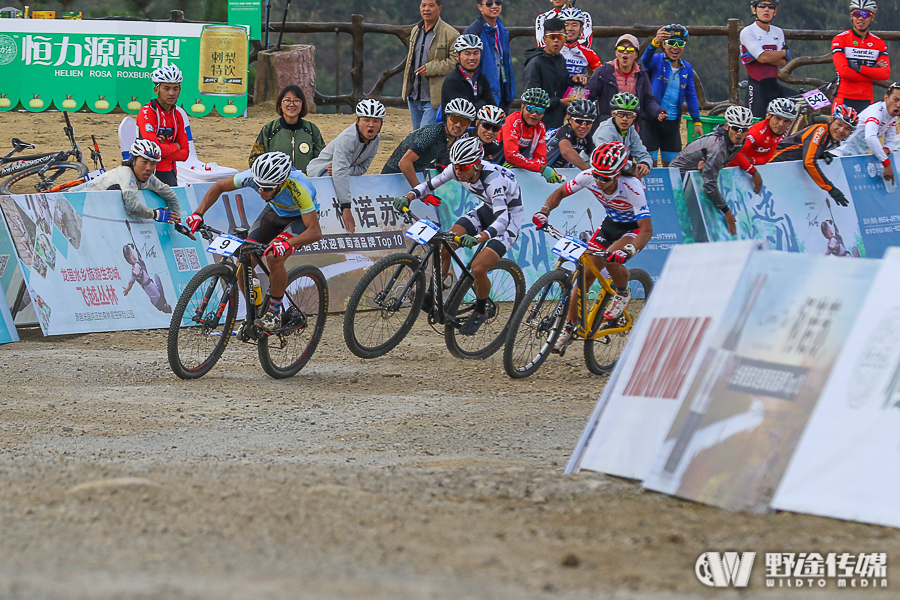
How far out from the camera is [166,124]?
10.5m

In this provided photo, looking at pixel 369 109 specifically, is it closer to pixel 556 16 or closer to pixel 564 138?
pixel 564 138

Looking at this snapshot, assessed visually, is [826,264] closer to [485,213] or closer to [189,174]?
[485,213]

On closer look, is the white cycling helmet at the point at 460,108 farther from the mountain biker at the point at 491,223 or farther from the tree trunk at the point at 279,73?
the tree trunk at the point at 279,73

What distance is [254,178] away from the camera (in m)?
8.18

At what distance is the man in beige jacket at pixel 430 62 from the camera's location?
1195cm

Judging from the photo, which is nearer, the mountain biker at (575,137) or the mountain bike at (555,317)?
the mountain bike at (555,317)

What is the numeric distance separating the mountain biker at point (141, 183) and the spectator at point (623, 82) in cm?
482

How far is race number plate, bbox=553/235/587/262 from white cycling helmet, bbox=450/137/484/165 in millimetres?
1139

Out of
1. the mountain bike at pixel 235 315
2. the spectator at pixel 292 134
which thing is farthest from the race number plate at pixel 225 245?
the spectator at pixel 292 134

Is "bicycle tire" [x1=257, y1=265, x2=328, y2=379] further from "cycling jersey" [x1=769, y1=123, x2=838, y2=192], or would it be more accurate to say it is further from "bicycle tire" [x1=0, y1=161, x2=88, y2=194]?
"cycling jersey" [x1=769, y1=123, x2=838, y2=192]

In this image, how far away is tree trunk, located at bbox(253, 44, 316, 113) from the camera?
64.4 ft

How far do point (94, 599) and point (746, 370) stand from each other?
287 cm


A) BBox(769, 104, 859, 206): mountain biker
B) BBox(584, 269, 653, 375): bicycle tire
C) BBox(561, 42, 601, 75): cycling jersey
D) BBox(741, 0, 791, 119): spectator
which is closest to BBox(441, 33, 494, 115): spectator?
BBox(561, 42, 601, 75): cycling jersey

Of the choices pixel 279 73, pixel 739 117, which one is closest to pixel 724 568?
pixel 739 117
